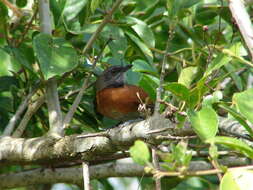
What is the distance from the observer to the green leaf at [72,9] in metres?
3.81

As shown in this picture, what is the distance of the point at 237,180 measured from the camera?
6.13 ft

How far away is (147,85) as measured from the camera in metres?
3.15

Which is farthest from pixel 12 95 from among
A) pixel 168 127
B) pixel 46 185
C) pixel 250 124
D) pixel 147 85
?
pixel 250 124

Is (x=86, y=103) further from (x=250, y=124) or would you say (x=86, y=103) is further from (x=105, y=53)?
(x=250, y=124)

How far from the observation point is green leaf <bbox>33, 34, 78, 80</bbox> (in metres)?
3.37

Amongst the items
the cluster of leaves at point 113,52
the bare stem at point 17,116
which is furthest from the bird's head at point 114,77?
the bare stem at point 17,116

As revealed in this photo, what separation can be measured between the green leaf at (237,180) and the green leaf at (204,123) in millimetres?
181

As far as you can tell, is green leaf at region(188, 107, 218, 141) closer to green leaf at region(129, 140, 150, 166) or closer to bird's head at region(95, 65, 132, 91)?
green leaf at region(129, 140, 150, 166)

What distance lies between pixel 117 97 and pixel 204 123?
304 centimetres

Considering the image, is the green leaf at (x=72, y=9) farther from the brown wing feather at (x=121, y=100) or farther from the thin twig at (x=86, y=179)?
the thin twig at (x=86, y=179)

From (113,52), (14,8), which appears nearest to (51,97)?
(113,52)

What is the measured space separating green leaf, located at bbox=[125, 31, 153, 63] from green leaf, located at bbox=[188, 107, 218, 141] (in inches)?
64.7

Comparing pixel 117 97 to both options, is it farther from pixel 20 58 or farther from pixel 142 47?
pixel 20 58

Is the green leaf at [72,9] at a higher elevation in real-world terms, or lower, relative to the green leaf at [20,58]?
higher
